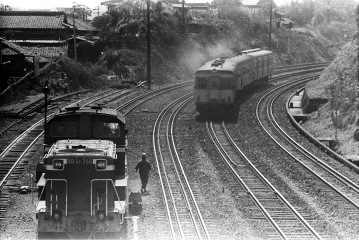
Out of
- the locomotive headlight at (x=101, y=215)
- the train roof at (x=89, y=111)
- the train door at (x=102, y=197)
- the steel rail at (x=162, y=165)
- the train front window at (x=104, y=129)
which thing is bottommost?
the steel rail at (x=162, y=165)

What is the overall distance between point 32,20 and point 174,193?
46818 millimetres

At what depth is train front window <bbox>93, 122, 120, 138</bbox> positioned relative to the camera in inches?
639

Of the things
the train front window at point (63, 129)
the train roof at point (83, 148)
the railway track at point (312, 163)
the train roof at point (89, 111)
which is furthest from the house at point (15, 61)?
the train roof at point (83, 148)

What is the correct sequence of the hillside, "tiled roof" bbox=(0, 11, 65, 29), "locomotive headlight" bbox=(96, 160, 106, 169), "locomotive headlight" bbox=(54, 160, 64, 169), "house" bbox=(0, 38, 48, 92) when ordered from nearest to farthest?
"locomotive headlight" bbox=(54, 160, 64, 169) < "locomotive headlight" bbox=(96, 160, 106, 169) < the hillside < "house" bbox=(0, 38, 48, 92) < "tiled roof" bbox=(0, 11, 65, 29)

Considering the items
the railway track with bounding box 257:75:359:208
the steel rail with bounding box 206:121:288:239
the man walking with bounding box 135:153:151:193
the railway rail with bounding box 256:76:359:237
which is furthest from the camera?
the railway track with bounding box 257:75:359:208

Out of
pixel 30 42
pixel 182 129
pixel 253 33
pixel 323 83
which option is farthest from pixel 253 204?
pixel 253 33

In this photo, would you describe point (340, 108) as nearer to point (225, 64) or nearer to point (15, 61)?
point (225, 64)

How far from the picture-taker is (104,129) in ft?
53.5

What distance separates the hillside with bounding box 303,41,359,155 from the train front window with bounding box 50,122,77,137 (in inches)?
616

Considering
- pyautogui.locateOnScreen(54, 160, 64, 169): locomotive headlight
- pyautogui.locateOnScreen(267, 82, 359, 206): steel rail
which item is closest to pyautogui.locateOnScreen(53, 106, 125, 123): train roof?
pyautogui.locateOnScreen(54, 160, 64, 169): locomotive headlight

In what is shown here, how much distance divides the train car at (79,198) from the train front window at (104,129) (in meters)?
1.36

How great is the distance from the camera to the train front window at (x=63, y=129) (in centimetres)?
1619

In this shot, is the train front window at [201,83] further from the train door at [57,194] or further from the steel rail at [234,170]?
the train door at [57,194]

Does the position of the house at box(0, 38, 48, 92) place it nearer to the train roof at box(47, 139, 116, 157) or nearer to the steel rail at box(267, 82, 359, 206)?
the steel rail at box(267, 82, 359, 206)
